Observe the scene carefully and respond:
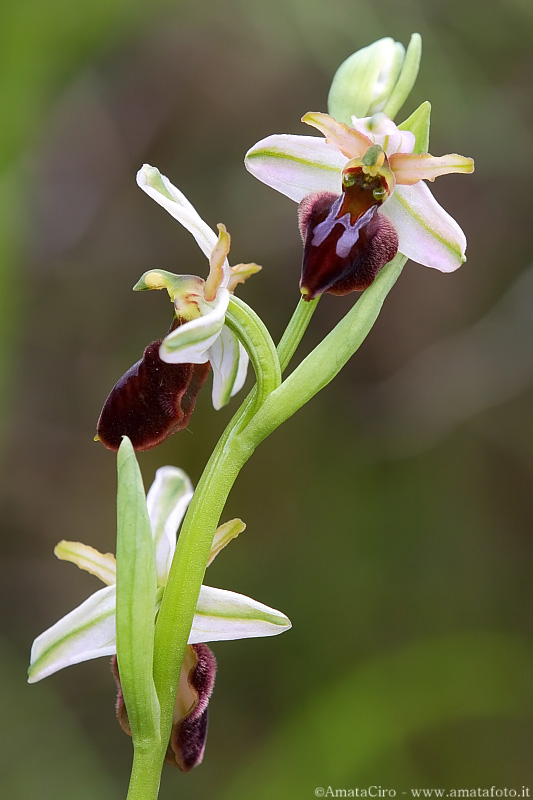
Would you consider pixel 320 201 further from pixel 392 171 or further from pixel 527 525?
pixel 527 525

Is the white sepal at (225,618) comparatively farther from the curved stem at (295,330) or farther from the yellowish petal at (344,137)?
the yellowish petal at (344,137)

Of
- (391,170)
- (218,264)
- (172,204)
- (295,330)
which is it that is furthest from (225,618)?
(391,170)

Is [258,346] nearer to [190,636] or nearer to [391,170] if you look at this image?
[391,170]

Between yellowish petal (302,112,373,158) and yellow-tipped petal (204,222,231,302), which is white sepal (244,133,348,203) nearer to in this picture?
yellowish petal (302,112,373,158)

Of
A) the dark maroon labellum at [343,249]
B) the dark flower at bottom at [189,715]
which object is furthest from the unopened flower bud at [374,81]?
the dark flower at bottom at [189,715]

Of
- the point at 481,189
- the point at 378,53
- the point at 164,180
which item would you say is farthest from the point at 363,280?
the point at 481,189

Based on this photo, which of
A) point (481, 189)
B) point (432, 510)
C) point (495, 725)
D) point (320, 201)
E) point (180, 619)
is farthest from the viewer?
point (481, 189)
